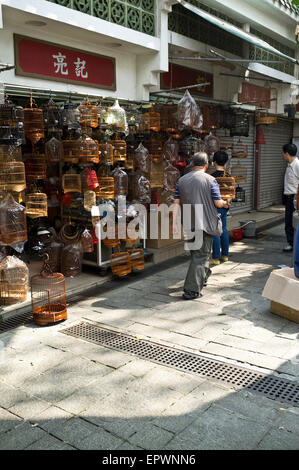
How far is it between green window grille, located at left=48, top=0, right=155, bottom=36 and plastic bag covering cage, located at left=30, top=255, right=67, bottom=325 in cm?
378

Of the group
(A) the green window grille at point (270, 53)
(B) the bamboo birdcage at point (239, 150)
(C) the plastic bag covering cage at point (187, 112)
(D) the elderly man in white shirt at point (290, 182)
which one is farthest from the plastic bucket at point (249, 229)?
(A) the green window grille at point (270, 53)

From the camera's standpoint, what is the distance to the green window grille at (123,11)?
21.1ft

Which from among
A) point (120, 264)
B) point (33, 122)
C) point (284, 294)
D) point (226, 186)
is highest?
point (33, 122)

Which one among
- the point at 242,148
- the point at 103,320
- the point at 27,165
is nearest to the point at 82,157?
the point at 27,165

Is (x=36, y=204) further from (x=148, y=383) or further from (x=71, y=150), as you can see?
(x=148, y=383)

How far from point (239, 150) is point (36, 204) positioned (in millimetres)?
8017

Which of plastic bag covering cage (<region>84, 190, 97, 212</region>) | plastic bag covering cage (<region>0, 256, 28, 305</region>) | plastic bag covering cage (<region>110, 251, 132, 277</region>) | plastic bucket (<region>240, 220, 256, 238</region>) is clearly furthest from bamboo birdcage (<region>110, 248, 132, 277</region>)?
plastic bucket (<region>240, 220, 256, 238</region>)

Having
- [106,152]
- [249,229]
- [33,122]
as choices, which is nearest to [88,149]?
[106,152]

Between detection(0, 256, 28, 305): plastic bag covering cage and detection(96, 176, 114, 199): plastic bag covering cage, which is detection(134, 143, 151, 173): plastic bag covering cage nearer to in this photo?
detection(96, 176, 114, 199): plastic bag covering cage

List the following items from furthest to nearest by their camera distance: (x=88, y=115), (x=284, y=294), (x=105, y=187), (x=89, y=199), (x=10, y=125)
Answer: (x=105, y=187)
(x=89, y=199)
(x=88, y=115)
(x=10, y=125)
(x=284, y=294)

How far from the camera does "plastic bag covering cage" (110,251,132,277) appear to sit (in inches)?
295

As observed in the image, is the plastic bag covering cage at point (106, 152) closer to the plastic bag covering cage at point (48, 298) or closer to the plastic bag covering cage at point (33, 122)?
the plastic bag covering cage at point (33, 122)

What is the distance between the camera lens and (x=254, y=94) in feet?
42.4
